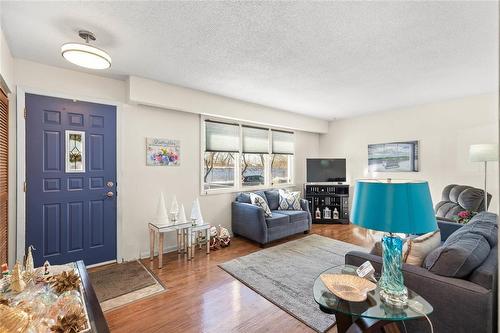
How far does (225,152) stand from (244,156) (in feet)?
1.57

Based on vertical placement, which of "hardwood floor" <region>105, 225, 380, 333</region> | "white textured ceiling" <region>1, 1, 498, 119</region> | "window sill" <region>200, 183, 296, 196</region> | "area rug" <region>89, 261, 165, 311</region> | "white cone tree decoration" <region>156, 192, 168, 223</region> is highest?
"white textured ceiling" <region>1, 1, 498, 119</region>

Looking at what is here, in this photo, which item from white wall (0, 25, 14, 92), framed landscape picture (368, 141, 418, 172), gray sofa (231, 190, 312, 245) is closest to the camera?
white wall (0, 25, 14, 92)

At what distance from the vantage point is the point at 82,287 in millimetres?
1570

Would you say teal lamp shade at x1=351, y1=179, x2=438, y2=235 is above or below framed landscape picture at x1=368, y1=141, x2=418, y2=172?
below

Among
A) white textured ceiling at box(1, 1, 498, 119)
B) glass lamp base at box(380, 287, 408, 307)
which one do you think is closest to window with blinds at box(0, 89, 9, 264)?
white textured ceiling at box(1, 1, 498, 119)

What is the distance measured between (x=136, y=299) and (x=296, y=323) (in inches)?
60.5

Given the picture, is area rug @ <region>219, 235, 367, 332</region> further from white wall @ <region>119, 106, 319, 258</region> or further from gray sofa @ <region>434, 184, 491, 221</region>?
gray sofa @ <region>434, 184, 491, 221</region>

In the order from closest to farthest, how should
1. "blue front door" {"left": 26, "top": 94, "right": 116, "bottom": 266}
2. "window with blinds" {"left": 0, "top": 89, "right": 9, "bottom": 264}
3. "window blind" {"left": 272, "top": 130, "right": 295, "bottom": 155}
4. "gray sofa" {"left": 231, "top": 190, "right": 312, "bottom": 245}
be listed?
"window with blinds" {"left": 0, "top": 89, "right": 9, "bottom": 264}
"blue front door" {"left": 26, "top": 94, "right": 116, "bottom": 266}
"gray sofa" {"left": 231, "top": 190, "right": 312, "bottom": 245}
"window blind" {"left": 272, "top": 130, "right": 295, "bottom": 155}

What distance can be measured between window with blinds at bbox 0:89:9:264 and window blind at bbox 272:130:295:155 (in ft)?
13.4

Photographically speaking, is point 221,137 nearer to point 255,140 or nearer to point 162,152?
point 255,140

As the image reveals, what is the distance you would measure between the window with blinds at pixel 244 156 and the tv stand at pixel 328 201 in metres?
0.59

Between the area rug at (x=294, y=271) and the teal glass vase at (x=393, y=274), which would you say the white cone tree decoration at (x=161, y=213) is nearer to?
the area rug at (x=294, y=271)

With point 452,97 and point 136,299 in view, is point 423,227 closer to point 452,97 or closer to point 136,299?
point 136,299

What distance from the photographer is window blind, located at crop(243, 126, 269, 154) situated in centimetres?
464
